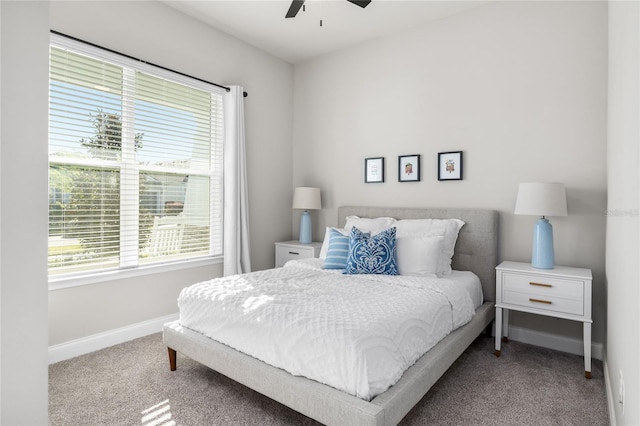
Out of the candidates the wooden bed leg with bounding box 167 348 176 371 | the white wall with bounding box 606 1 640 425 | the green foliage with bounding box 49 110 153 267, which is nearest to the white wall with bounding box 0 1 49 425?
the white wall with bounding box 606 1 640 425

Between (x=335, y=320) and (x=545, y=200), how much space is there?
6.27ft

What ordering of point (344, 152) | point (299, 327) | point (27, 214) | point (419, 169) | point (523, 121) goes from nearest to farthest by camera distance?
1. point (27, 214)
2. point (299, 327)
3. point (523, 121)
4. point (419, 169)
5. point (344, 152)

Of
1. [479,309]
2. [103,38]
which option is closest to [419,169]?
[479,309]

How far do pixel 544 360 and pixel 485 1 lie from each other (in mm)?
3023

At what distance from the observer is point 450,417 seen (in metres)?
1.98

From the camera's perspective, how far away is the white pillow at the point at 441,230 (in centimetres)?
305

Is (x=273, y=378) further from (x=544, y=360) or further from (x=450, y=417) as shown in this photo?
(x=544, y=360)

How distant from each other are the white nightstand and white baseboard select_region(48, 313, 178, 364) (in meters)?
2.91

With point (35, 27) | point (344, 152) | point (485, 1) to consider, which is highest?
point (485, 1)

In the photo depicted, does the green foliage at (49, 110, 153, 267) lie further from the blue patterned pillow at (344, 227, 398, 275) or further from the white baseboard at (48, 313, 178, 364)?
the blue patterned pillow at (344, 227, 398, 275)

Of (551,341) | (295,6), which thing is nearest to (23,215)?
(295,6)

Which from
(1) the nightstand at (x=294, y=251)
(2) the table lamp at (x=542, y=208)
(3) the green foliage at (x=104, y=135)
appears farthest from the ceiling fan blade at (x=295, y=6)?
Answer: (1) the nightstand at (x=294, y=251)

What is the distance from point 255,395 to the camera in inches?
87.0

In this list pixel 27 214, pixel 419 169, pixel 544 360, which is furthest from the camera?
pixel 419 169
